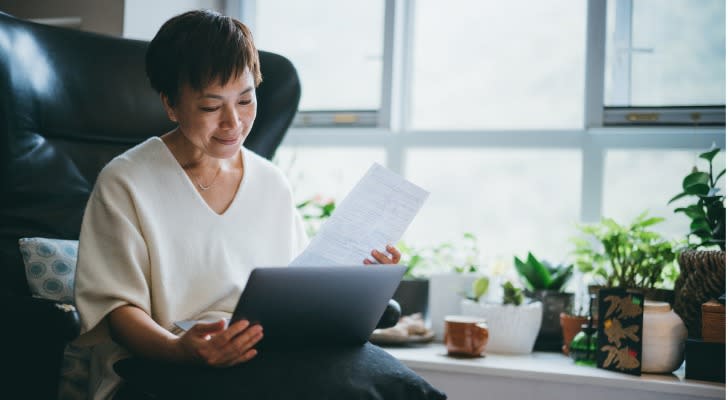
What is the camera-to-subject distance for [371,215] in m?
1.30

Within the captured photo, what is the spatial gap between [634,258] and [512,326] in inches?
16.0

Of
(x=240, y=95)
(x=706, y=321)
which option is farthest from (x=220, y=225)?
(x=706, y=321)

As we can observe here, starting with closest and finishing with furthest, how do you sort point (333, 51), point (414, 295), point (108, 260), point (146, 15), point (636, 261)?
point (108, 260), point (636, 261), point (414, 295), point (146, 15), point (333, 51)

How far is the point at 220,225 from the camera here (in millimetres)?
1305

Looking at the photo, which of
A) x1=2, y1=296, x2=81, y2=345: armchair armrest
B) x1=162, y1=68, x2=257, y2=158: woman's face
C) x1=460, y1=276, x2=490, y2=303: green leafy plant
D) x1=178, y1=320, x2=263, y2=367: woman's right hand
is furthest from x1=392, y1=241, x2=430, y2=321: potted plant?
x1=2, y1=296, x2=81, y2=345: armchair armrest

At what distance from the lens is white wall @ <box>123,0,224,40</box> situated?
229 centimetres

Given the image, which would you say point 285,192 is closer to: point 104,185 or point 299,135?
point 104,185

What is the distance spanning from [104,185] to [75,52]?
0.58m

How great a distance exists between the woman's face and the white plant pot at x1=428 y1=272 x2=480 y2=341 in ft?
3.62

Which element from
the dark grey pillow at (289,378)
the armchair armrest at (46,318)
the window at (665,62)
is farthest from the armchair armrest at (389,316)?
the window at (665,62)

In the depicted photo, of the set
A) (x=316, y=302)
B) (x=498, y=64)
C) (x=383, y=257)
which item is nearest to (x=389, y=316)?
(x=383, y=257)

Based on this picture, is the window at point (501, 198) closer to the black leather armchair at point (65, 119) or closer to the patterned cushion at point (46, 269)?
the black leather armchair at point (65, 119)

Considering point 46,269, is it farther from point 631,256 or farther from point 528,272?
point 631,256

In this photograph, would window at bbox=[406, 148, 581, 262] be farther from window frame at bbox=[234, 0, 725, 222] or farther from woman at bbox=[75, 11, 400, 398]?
woman at bbox=[75, 11, 400, 398]
